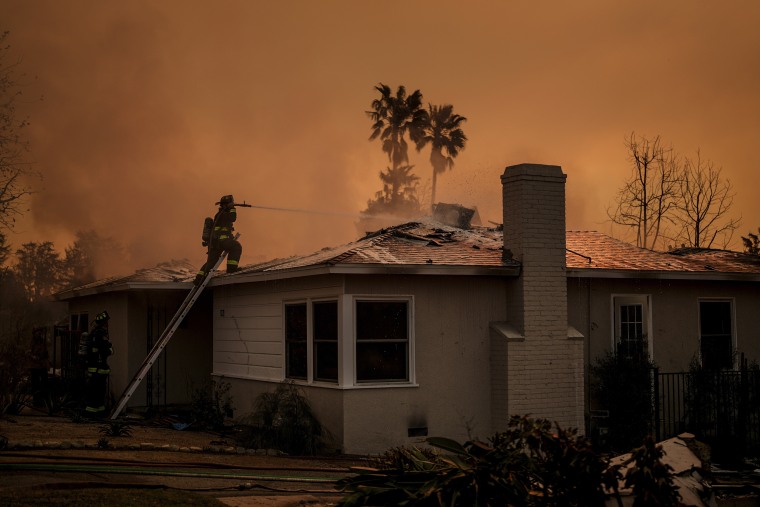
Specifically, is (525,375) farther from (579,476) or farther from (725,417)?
(579,476)

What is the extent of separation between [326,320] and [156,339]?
22.1 feet

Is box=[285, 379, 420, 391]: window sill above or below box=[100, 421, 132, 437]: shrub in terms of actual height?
above

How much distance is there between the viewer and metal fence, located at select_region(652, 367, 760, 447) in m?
16.3

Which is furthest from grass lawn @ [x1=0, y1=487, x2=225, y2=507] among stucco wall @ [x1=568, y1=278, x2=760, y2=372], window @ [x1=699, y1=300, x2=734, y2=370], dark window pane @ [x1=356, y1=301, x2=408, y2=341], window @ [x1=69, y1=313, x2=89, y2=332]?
window @ [x1=69, y1=313, x2=89, y2=332]

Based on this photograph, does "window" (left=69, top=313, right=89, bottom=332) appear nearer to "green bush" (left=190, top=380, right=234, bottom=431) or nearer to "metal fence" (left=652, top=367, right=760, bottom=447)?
"green bush" (left=190, top=380, right=234, bottom=431)

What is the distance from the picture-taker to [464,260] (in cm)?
1482

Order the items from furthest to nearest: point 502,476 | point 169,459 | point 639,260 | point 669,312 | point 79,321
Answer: point 79,321 → point 639,260 → point 669,312 → point 169,459 → point 502,476

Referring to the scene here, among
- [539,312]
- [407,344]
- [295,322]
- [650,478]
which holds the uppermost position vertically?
[539,312]

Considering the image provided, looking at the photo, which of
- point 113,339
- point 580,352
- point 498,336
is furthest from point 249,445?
point 113,339

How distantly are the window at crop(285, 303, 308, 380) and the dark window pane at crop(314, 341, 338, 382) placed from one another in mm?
343

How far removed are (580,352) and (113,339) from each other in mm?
11208

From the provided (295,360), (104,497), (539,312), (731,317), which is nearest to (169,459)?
(104,497)

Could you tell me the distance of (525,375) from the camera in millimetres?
→ 14719

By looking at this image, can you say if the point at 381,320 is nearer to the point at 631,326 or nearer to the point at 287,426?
the point at 287,426
